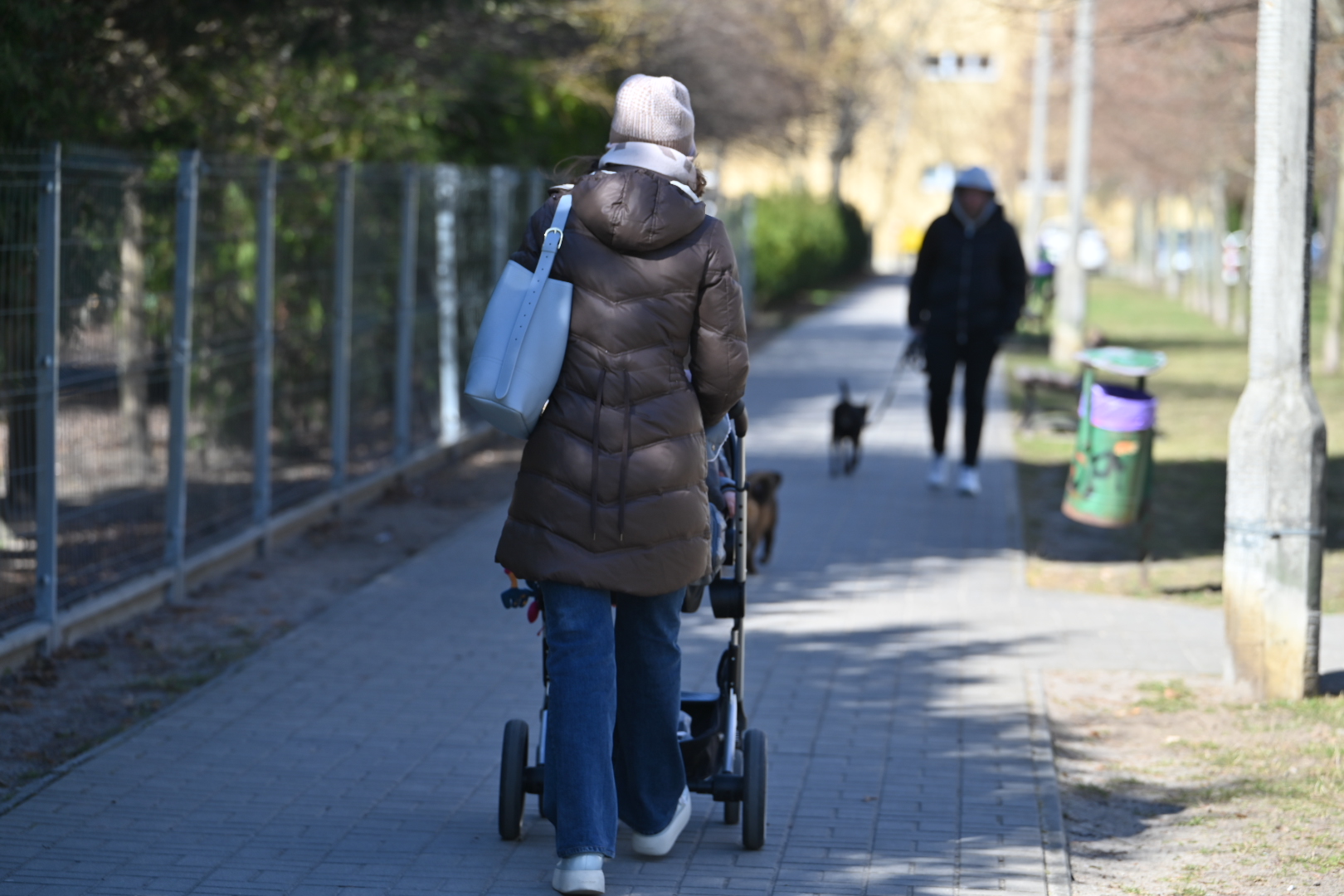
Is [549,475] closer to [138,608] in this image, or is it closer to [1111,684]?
[1111,684]

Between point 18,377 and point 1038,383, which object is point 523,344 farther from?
point 1038,383

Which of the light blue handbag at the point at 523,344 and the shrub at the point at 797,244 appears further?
the shrub at the point at 797,244

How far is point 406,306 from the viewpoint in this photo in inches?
445

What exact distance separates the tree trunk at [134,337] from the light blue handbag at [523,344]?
151 inches

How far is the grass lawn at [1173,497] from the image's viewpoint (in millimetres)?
8773

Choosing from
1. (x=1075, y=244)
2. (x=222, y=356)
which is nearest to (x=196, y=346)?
(x=222, y=356)

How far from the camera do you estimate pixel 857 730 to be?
5.89 metres

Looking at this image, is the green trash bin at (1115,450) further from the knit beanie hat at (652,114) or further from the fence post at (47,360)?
the fence post at (47,360)

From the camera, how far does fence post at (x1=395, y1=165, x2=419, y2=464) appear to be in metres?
11.2

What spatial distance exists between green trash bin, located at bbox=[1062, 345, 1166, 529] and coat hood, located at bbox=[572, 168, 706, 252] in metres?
4.56

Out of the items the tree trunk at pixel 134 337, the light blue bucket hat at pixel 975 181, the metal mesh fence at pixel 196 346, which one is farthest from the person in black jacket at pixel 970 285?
the tree trunk at pixel 134 337

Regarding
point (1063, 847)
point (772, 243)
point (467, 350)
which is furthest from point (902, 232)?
point (1063, 847)

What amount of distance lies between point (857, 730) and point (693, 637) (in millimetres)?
1381

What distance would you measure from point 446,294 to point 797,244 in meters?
21.0
